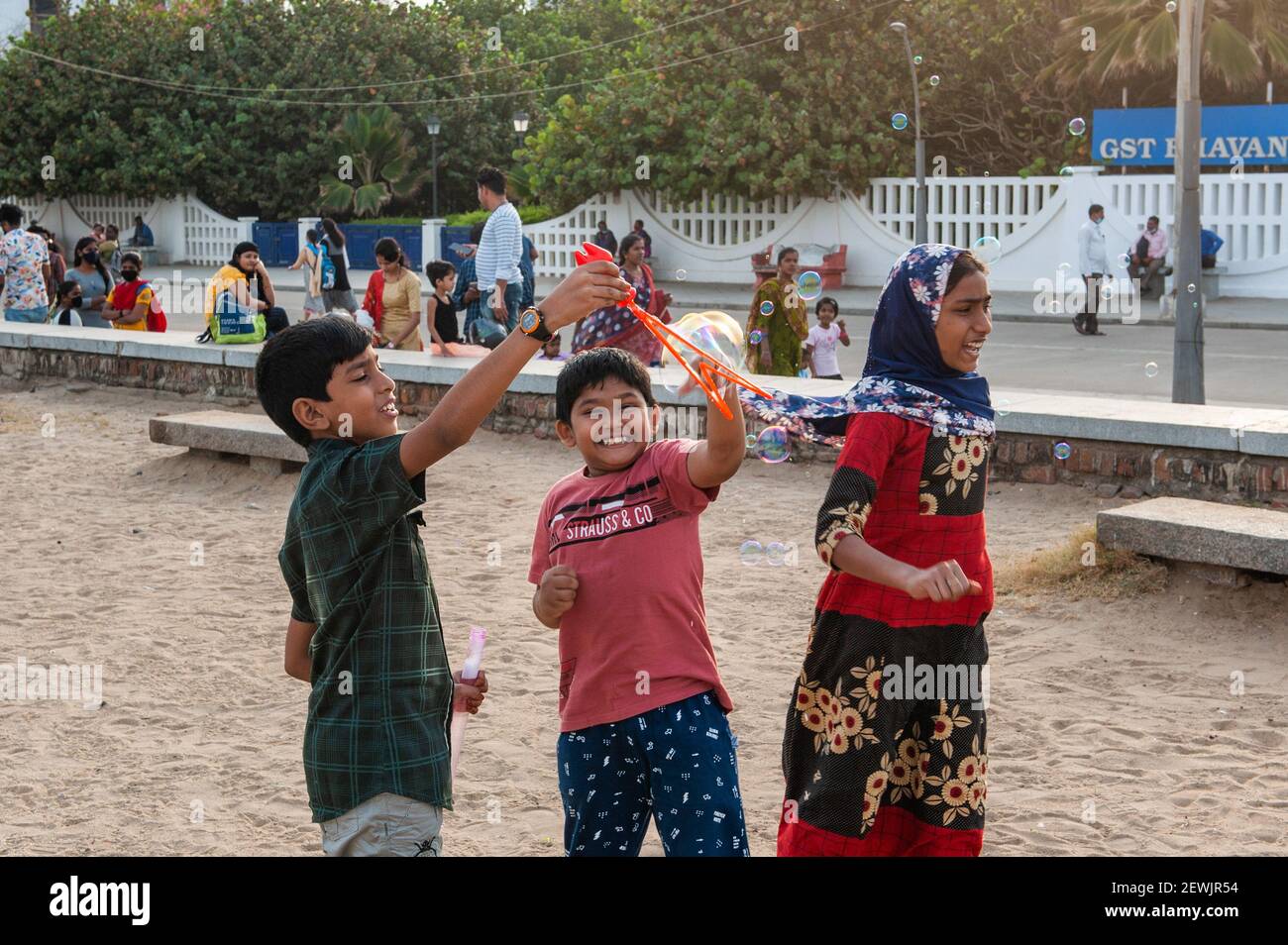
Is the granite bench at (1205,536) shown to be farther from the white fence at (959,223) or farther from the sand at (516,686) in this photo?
the white fence at (959,223)

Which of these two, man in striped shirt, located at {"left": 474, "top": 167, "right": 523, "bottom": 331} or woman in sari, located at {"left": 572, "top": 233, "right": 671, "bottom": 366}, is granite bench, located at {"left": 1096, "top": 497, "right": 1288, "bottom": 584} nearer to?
woman in sari, located at {"left": 572, "top": 233, "right": 671, "bottom": 366}

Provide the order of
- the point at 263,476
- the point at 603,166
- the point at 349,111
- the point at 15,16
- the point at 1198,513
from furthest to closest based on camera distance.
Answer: the point at 15,16, the point at 349,111, the point at 603,166, the point at 263,476, the point at 1198,513

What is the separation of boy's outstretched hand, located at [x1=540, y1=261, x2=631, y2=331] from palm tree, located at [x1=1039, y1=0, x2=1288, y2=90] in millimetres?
22707

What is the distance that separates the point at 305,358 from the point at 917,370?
123 cm

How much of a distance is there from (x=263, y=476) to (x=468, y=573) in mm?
2978

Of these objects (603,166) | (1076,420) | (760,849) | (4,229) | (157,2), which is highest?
(157,2)

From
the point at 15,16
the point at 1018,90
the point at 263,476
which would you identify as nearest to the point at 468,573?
the point at 263,476

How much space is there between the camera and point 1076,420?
812cm

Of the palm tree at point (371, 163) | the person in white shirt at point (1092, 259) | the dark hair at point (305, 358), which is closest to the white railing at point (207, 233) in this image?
the palm tree at point (371, 163)

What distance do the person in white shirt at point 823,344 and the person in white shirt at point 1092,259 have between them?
8630 millimetres

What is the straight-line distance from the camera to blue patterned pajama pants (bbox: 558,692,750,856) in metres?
2.94

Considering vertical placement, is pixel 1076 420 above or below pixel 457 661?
Answer: above
